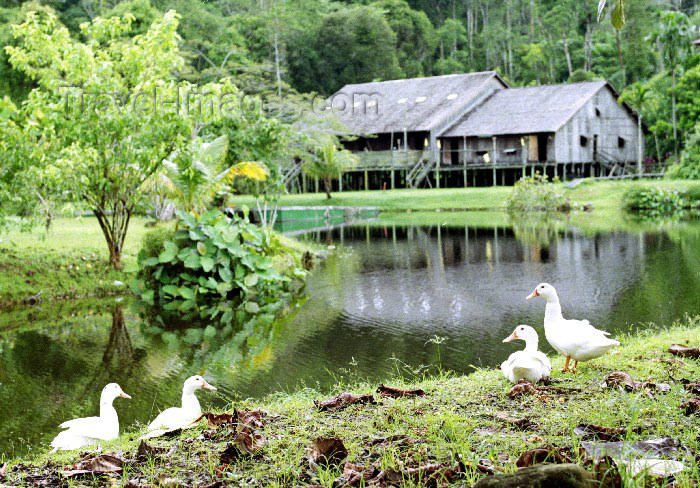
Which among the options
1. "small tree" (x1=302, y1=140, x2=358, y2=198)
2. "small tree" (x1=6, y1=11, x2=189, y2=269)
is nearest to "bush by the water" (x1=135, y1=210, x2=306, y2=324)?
"small tree" (x1=6, y1=11, x2=189, y2=269)

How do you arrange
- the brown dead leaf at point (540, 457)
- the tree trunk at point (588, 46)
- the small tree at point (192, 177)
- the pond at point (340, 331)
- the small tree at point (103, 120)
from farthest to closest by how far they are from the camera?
the tree trunk at point (588, 46) < the small tree at point (192, 177) < the small tree at point (103, 120) < the pond at point (340, 331) < the brown dead leaf at point (540, 457)

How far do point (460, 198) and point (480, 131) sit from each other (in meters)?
6.38

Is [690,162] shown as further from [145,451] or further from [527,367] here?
[145,451]

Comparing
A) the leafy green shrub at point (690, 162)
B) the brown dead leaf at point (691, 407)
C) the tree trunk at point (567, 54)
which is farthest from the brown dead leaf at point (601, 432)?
the tree trunk at point (567, 54)

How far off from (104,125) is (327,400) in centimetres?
1141

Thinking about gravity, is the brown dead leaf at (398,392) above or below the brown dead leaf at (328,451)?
below

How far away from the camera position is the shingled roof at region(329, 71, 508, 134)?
49.1 meters

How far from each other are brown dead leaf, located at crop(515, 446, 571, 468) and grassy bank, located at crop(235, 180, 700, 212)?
119 feet

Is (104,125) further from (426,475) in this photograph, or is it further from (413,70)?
(413,70)

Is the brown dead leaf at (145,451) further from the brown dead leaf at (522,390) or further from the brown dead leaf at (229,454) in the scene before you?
the brown dead leaf at (522,390)

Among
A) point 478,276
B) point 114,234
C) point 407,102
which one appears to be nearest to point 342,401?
point 114,234

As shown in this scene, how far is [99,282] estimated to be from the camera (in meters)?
16.4

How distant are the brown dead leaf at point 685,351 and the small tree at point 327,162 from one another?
36.2 metres

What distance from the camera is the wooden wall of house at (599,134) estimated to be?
46.4 m
